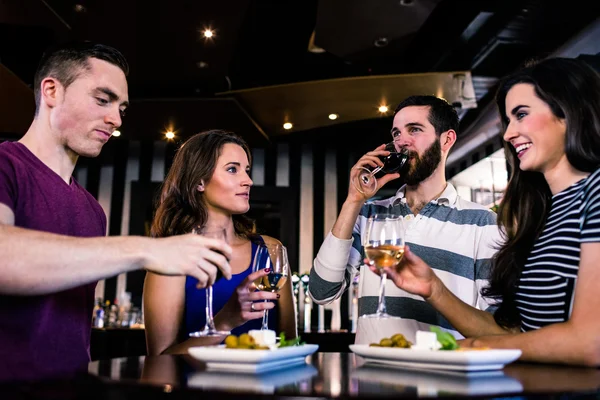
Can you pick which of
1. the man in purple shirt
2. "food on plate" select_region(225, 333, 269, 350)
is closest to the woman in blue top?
the man in purple shirt

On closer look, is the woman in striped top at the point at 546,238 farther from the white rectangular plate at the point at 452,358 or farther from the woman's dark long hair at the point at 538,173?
the white rectangular plate at the point at 452,358

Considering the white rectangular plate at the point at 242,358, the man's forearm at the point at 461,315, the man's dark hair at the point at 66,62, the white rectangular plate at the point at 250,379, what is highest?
the man's dark hair at the point at 66,62

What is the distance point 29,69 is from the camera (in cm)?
429

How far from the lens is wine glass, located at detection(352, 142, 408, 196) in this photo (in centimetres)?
206

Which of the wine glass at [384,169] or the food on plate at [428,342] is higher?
the wine glass at [384,169]

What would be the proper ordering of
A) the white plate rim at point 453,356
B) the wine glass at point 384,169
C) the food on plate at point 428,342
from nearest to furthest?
the white plate rim at point 453,356 < the food on plate at point 428,342 < the wine glass at point 384,169

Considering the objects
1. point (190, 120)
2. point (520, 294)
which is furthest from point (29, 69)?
point (520, 294)

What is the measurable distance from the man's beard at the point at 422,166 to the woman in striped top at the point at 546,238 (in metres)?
0.47

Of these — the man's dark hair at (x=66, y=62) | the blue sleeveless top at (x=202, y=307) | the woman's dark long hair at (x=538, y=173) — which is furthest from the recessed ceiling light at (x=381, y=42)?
the man's dark hair at (x=66, y=62)

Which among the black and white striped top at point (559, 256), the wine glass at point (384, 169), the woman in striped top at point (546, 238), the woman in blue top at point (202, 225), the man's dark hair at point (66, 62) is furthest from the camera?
the wine glass at point (384, 169)

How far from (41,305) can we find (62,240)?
311 millimetres

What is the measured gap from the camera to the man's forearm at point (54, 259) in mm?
1176

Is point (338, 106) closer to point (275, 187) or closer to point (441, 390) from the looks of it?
point (275, 187)

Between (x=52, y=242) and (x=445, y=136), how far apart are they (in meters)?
1.70
